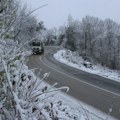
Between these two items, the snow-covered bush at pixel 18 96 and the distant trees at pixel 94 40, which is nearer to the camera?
the snow-covered bush at pixel 18 96

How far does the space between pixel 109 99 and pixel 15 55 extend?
436 inches

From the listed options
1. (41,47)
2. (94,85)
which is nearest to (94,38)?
(41,47)

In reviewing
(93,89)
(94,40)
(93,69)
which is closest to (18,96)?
(93,89)

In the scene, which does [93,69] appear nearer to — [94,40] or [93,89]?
[93,89]

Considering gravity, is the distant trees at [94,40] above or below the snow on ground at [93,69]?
below

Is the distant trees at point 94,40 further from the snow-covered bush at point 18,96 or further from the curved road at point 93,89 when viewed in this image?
the snow-covered bush at point 18,96

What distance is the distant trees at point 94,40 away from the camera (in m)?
60.5

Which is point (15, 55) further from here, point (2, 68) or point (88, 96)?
point (88, 96)

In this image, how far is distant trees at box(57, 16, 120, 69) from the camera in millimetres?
60531

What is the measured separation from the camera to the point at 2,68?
271 centimetres

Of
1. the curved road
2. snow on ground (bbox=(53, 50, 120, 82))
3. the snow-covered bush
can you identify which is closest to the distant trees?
snow on ground (bbox=(53, 50, 120, 82))

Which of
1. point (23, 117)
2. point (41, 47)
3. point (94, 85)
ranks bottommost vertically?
point (41, 47)

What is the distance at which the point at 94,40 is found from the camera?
68688 mm

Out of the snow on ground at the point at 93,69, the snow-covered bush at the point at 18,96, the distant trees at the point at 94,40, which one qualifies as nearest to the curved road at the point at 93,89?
the snow on ground at the point at 93,69
